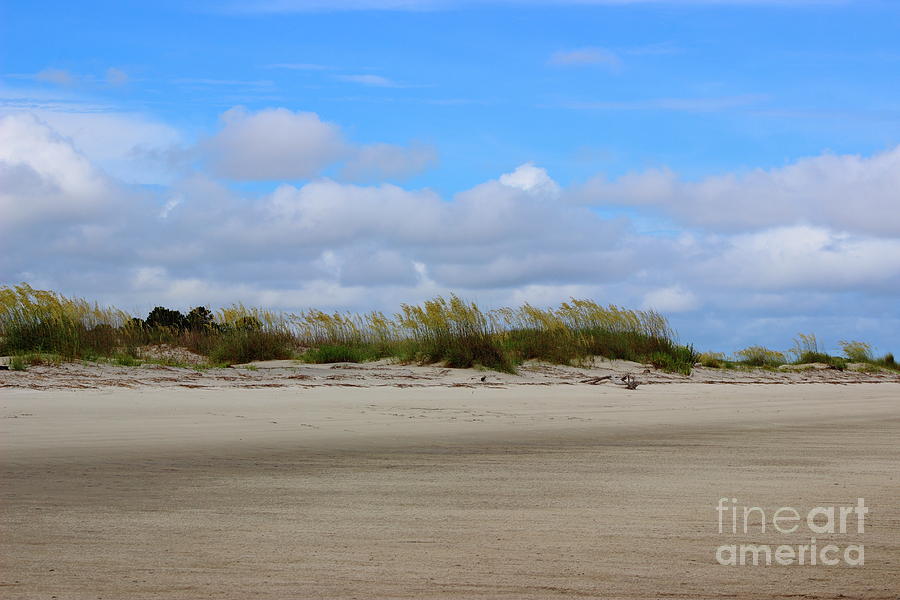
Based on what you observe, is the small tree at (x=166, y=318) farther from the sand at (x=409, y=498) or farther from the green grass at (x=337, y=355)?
the sand at (x=409, y=498)

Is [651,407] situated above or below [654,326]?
below

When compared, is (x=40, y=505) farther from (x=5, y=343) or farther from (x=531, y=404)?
(x=5, y=343)

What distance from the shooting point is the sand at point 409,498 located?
11.5ft

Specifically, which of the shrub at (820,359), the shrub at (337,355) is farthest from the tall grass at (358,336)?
the shrub at (820,359)

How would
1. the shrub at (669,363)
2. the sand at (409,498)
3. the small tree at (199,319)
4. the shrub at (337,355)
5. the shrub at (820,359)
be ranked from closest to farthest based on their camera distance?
the sand at (409,498)
the shrub at (337,355)
the shrub at (669,363)
the small tree at (199,319)
the shrub at (820,359)

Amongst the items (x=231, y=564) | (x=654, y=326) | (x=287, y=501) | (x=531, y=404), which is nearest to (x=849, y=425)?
(x=531, y=404)

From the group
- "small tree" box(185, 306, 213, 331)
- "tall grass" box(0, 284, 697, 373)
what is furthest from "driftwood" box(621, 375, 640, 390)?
"small tree" box(185, 306, 213, 331)

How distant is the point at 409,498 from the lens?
497 cm

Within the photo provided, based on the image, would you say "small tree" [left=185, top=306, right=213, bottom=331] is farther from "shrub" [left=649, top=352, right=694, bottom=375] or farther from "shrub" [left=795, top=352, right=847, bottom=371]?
"shrub" [left=795, top=352, right=847, bottom=371]

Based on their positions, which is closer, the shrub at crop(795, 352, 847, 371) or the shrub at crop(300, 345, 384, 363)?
the shrub at crop(300, 345, 384, 363)

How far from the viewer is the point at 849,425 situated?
930cm

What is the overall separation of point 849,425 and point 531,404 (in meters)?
3.30

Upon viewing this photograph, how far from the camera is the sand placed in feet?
11.5

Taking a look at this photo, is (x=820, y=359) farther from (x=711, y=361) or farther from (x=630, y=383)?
(x=630, y=383)
